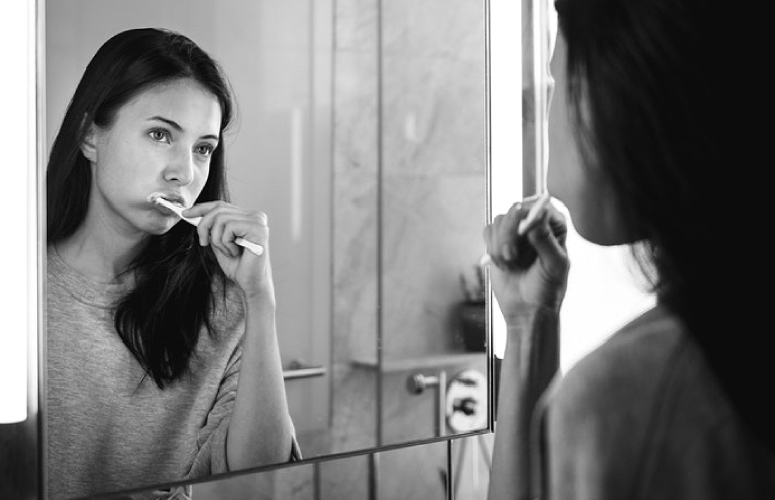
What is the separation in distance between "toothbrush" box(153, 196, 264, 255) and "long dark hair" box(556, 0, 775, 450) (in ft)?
1.79

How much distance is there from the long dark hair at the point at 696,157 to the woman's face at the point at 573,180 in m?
0.06

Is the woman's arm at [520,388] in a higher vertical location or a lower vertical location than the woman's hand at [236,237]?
lower

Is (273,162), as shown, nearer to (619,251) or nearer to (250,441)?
(250,441)

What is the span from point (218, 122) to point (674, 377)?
73 centimetres

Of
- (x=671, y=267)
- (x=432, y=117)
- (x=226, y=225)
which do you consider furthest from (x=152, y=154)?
(x=671, y=267)

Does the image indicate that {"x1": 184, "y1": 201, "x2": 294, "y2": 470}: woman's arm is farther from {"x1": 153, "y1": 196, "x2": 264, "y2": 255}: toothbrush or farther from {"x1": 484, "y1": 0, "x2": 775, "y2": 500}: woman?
{"x1": 484, "y1": 0, "x2": 775, "y2": 500}: woman

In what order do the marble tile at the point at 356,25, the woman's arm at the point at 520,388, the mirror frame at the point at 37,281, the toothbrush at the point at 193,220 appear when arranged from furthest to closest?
the woman's arm at the point at 520,388
the marble tile at the point at 356,25
the toothbrush at the point at 193,220
the mirror frame at the point at 37,281

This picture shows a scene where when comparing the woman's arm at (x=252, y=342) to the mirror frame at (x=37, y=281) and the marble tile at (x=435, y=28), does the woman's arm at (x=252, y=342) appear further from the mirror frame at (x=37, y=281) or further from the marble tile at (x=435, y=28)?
the marble tile at (x=435, y=28)

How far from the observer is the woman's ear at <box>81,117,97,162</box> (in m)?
0.95

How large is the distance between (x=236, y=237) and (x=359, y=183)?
21 centimetres

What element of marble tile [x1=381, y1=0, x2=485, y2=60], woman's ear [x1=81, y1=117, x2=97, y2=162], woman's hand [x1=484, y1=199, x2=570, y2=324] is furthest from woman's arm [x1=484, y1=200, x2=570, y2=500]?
woman's ear [x1=81, y1=117, x2=97, y2=162]

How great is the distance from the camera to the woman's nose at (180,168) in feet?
3.31

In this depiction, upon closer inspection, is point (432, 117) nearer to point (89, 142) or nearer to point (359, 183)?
point (359, 183)

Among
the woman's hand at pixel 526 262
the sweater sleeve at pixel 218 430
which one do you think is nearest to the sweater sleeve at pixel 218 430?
the sweater sleeve at pixel 218 430
